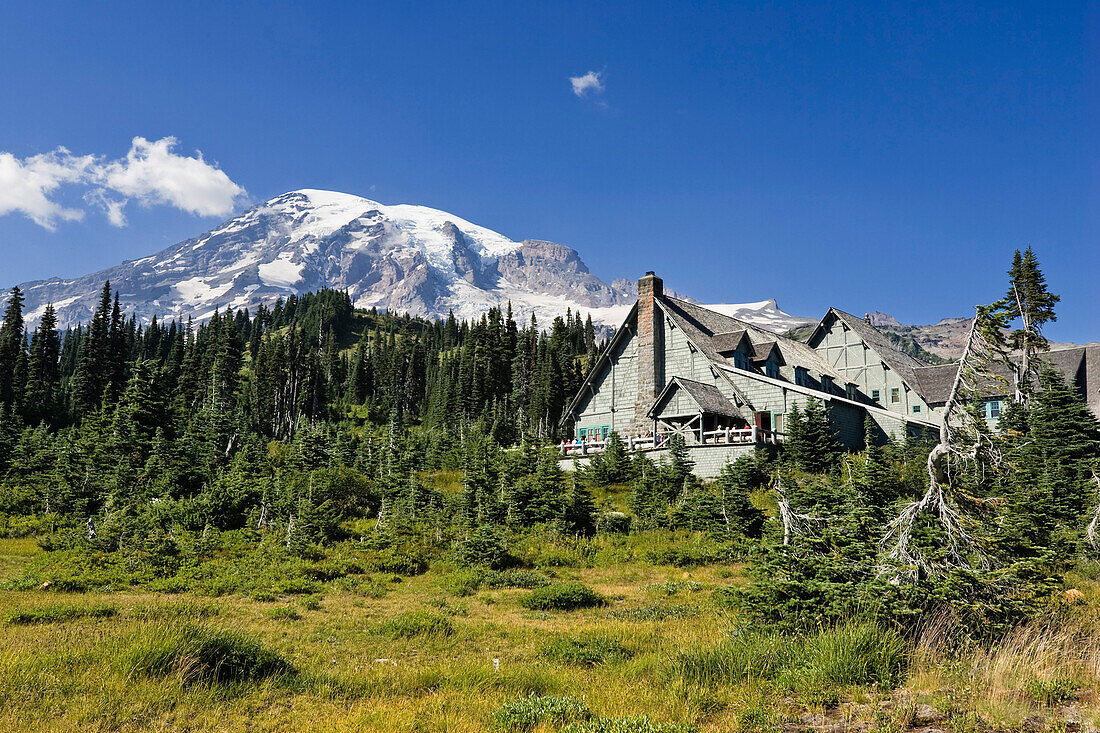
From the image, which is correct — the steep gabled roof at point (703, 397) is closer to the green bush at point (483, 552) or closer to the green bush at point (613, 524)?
the green bush at point (613, 524)

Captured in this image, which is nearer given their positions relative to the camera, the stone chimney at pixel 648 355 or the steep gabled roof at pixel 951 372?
the stone chimney at pixel 648 355

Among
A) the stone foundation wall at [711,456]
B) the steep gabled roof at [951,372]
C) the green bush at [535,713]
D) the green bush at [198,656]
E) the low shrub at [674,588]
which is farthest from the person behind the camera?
the steep gabled roof at [951,372]

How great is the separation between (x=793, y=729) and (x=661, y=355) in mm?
35318

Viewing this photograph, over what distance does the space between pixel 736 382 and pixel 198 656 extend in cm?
3527

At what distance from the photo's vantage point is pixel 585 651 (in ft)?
38.6

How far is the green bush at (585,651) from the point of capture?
11492 millimetres

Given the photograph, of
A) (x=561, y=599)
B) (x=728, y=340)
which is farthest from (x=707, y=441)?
(x=561, y=599)

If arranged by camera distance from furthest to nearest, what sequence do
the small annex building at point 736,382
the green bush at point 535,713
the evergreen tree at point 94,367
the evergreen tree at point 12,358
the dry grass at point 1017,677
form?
the evergreen tree at point 94,367, the evergreen tree at point 12,358, the small annex building at point 736,382, the green bush at point 535,713, the dry grass at point 1017,677

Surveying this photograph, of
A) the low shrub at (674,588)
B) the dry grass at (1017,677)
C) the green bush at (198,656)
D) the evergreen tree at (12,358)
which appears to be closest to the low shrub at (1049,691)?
the dry grass at (1017,677)

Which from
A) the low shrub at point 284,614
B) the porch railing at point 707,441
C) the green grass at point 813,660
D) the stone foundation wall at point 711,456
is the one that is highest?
the porch railing at point 707,441

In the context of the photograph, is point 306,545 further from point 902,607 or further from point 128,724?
point 902,607

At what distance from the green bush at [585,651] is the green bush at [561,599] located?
4.41 meters

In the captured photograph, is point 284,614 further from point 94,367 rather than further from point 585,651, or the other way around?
point 94,367

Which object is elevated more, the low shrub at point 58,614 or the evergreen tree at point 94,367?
the evergreen tree at point 94,367
